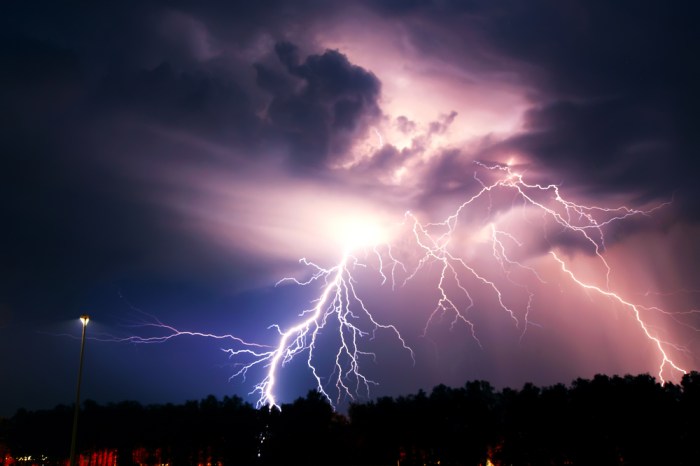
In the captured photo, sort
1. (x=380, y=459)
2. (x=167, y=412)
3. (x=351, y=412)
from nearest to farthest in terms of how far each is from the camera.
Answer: (x=380, y=459)
(x=351, y=412)
(x=167, y=412)

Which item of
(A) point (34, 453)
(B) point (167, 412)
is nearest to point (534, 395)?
(B) point (167, 412)

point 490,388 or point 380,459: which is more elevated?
point 490,388

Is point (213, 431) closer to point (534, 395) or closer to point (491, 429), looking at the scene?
point (491, 429)

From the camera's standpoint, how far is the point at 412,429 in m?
46.2

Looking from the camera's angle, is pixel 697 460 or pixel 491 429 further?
pixel 491 429

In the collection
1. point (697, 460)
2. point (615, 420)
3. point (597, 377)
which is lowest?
point (697, 460)

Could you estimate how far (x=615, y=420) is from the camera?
37344 mm

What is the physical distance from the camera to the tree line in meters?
36.9

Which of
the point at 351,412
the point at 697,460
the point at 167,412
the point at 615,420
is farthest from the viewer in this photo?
the point at 167,412

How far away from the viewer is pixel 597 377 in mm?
41219

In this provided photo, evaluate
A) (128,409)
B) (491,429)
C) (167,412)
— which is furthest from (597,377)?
(128,409)

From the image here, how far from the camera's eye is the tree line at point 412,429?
36906 millimetres

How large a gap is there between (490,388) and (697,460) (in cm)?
1788

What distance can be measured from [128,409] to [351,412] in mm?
26434
